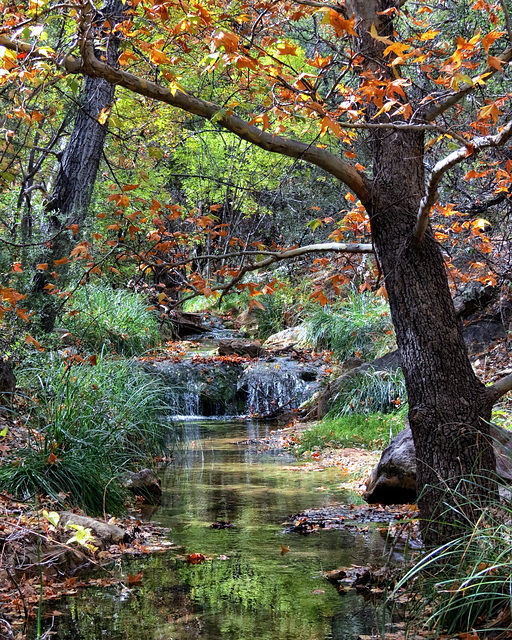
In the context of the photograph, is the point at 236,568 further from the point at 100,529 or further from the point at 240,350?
the point at 240,350

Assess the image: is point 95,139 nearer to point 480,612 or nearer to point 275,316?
point 480,612

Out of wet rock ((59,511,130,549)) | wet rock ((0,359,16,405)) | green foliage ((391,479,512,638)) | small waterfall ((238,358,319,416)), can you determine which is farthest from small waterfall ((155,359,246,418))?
green foliage ((391,479,512,638))

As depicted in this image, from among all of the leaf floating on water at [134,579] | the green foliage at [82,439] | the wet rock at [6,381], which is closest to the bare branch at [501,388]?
the leaf floating on water at [134,579]

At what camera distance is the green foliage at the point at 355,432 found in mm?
7703

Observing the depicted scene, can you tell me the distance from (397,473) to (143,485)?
2.13 m

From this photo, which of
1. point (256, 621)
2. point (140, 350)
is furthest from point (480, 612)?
point (140, 350)

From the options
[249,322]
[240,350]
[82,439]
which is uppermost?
[249,322]

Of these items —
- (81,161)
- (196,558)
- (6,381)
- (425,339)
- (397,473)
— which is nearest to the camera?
(425,339)

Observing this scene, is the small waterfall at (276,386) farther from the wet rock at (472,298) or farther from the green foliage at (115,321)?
the wet rock at (472,298)

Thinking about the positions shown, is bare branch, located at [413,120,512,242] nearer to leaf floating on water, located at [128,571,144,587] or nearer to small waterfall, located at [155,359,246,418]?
leaf floating on water, located at [128,571,144,587]

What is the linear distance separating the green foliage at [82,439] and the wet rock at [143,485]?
108 mm

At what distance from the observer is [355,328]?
40.5ft

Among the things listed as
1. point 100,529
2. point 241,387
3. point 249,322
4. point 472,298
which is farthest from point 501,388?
point 249,322

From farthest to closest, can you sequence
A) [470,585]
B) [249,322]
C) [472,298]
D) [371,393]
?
[249,322] → [472,298] → [371,393] → [470,585]
